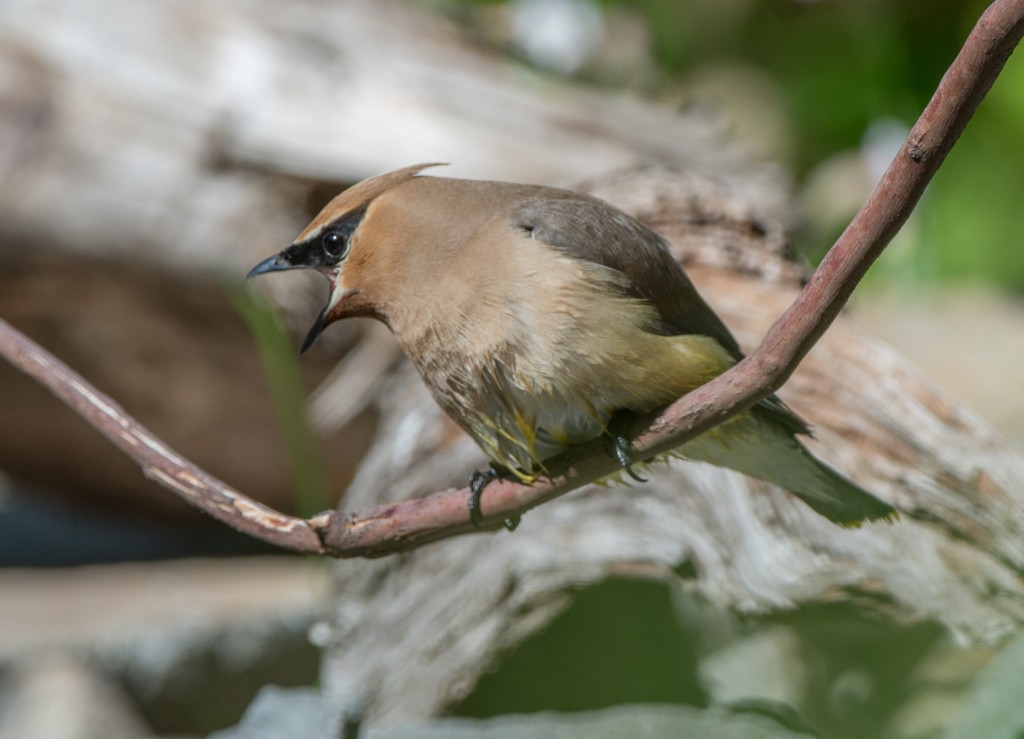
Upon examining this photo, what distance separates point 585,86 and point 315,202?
191 centimetres

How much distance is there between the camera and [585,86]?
23.9 feet

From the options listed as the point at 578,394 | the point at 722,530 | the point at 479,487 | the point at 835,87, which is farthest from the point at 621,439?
the point at 835,87

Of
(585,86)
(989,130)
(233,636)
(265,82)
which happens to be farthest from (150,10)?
(989,130)

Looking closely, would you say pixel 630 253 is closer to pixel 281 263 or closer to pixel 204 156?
pixel 281 263

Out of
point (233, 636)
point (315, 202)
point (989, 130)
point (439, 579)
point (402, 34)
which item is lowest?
point (233, 636)

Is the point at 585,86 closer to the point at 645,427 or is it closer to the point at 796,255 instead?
the point at 796,255

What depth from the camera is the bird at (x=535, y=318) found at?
3117mm

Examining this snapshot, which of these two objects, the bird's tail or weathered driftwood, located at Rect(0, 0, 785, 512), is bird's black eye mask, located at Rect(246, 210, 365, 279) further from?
weathered driftwood, located at Rect(0, 0, 785, 512)

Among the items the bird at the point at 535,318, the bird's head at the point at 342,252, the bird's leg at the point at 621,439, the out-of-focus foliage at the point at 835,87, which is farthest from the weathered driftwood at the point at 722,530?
the out-of-focus foliage at the point at 835,87

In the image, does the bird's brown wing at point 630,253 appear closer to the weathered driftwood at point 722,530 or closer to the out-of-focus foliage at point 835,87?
the weathered driftwood at point 722,530

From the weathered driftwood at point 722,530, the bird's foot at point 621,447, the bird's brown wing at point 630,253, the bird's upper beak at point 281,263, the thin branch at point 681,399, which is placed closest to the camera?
the thin branch at point 681,399

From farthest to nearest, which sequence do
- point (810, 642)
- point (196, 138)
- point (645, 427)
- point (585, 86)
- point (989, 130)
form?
point (989, 130) < point (585, 86) < point (196, 138) < point (810, 642) < point (645, 427)

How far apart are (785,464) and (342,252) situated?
1.34m

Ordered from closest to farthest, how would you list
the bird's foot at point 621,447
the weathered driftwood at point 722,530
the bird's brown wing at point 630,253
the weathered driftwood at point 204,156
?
the bird's foot at point 621,447 → the bird's brown wing at point 630,253 → the weathered driftwood at point 722,530 → the weathered driftwood at point 204,156
